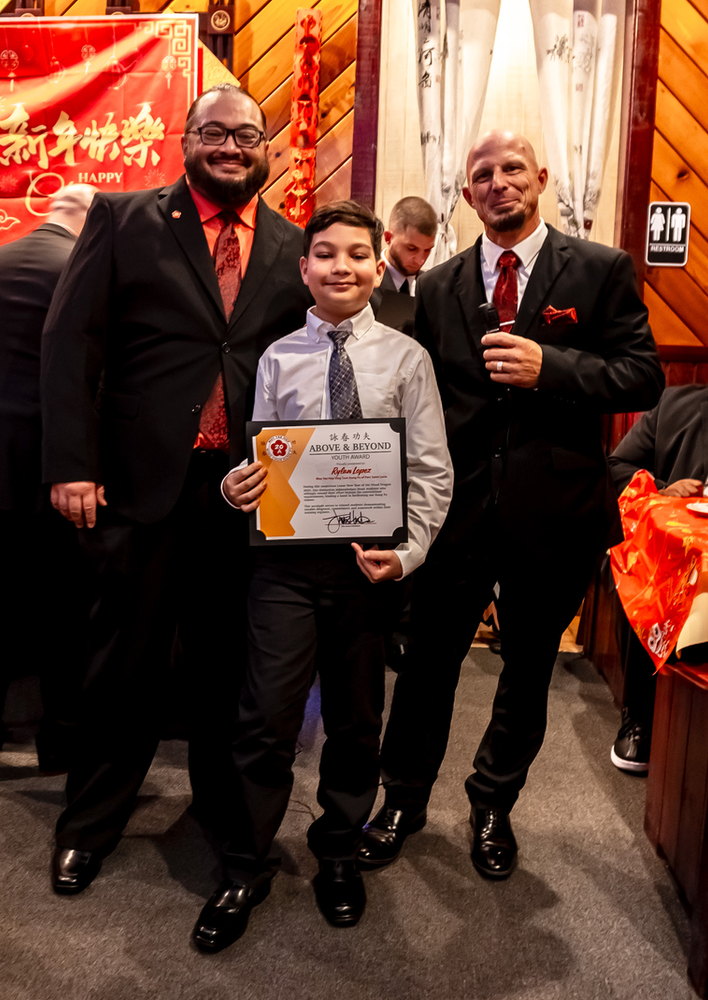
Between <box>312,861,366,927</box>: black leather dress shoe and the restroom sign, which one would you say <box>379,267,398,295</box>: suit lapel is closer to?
the restroom sign

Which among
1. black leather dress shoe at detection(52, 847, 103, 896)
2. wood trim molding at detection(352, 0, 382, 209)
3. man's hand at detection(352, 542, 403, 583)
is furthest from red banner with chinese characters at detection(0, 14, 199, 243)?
black leather dress shoe at detection(52, 847, 103, 896)

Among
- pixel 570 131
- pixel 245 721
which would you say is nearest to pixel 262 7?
pixel 570 131

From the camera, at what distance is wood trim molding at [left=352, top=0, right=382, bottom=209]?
3.66m

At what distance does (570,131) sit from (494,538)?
2.57 meters

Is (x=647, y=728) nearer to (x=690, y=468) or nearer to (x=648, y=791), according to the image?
(x=648, y=791)

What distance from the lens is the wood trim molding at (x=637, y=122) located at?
3584 millimetres

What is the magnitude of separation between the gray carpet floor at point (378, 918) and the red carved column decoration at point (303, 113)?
8.52 ft

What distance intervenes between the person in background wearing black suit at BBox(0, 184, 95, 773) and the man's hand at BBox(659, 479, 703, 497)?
1850 mm

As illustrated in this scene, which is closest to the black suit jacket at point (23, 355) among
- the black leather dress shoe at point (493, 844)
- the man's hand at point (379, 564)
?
the man's hand at point (379, 564)

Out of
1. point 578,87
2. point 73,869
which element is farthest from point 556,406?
point 578,87

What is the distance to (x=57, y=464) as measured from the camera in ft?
5.44

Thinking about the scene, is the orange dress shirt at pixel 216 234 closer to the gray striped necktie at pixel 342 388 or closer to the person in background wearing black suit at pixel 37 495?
the gray striped necktie at pixel 342 388

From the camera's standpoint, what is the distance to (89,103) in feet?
11.9

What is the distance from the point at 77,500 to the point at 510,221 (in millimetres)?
1099
